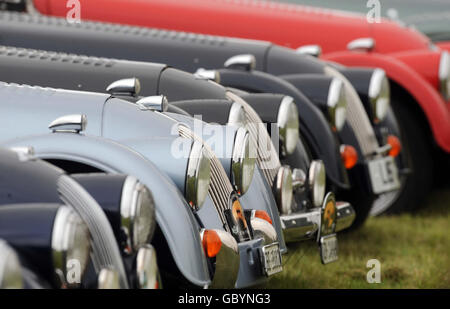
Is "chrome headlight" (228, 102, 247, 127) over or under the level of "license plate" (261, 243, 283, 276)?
over

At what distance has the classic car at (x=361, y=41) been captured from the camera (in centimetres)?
590

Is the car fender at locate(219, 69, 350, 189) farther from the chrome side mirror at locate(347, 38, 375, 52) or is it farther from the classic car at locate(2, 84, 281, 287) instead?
the chrome side mirror at locate(347, 38, 375, 52)

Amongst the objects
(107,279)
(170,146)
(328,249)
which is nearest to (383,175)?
(328,249)

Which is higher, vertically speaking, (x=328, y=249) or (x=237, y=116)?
(x=237, y=116)

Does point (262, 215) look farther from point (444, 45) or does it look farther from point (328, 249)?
point (444, 45)

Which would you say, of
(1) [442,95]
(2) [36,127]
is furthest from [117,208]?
(1) [442,95]

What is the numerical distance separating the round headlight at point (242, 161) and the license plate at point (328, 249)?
2.31 ft

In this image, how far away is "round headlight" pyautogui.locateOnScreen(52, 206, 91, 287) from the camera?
1873 mm

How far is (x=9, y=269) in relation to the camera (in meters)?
1.74

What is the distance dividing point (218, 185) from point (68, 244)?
3.64ft

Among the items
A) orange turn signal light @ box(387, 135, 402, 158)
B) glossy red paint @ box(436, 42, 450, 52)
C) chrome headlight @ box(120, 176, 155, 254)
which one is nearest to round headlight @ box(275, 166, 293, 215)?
chrome headlight @ box(120, 176, 155, 254)

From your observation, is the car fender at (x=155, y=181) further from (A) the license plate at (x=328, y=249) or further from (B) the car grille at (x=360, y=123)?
(B) the car grille at (x=360, y=123)

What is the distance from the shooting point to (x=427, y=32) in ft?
24.1

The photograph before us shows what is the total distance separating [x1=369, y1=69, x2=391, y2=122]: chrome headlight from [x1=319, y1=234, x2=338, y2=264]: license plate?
1.46 m
